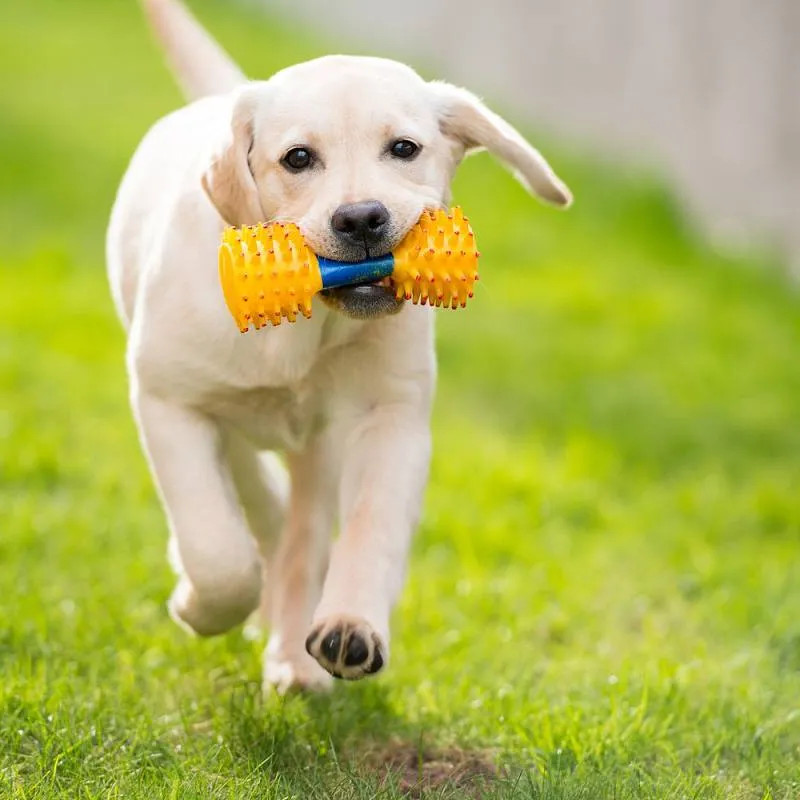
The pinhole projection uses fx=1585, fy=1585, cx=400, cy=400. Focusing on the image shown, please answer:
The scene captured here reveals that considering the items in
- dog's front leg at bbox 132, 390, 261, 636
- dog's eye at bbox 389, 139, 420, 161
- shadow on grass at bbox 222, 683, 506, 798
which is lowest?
shadow on grass at bbox 222, 683, 506, 798

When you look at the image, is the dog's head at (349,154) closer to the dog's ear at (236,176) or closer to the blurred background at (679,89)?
the dog's ear at (236,176)

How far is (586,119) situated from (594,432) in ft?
19.1

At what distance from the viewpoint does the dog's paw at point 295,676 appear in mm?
4258

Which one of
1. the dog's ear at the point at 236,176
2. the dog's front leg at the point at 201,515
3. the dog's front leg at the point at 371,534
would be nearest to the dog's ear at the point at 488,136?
the dog's ear at the point at 236,176

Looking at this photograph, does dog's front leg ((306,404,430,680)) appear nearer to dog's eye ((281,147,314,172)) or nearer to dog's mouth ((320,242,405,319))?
dog's mouth ((320,242,405,319))

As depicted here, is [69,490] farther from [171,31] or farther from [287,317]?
[287,317]

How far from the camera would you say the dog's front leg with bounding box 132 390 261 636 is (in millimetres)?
3930

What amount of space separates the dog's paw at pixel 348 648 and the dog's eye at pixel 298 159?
1.07 m

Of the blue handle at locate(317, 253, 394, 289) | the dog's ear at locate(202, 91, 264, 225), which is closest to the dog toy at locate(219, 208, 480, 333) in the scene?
the blue handle at locate(317, 253, 394, 289)

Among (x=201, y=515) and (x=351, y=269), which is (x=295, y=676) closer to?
(x=201, y=515)

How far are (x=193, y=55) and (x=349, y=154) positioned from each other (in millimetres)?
1785

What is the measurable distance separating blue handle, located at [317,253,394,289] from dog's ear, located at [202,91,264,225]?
12.3 inches

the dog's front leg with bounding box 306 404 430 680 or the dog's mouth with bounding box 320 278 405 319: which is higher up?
the dog's mouth with bounding box 320 278 405 319

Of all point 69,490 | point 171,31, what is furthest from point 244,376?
point 69,490
